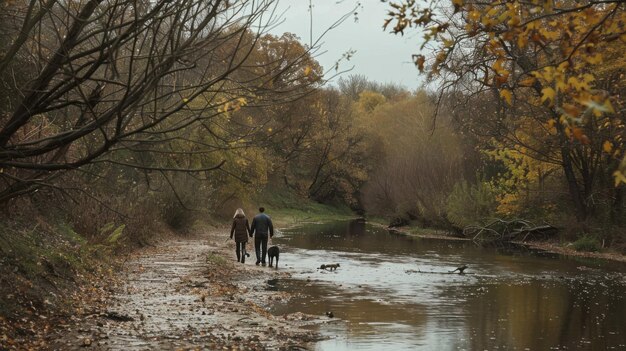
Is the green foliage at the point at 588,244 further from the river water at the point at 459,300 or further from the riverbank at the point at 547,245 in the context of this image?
the river water at the point at 459,300

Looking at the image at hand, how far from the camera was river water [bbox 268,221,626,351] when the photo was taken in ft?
44.2

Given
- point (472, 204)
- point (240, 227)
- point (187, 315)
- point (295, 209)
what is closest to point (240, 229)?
point (240, 227)

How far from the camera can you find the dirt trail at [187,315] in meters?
11.2

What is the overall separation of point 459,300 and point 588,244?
63.1 feet

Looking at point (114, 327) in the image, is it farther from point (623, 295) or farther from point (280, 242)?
point (280, 242)

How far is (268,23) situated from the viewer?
879 cm

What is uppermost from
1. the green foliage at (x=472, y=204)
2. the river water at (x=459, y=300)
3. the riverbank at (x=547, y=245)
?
the green foliage at (x=472, y=204)

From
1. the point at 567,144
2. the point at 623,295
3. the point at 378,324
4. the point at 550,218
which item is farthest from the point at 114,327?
the point at 550,218

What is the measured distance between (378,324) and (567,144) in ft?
64.8

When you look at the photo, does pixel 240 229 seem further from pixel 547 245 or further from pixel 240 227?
pixel 547 245

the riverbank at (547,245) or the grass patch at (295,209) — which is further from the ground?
the grass patch at (295,209)

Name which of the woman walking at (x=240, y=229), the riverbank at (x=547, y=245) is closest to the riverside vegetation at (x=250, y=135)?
the riverbank at (x=547, y=245)

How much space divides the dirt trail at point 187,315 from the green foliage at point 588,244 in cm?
1843

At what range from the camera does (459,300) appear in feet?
60.5
